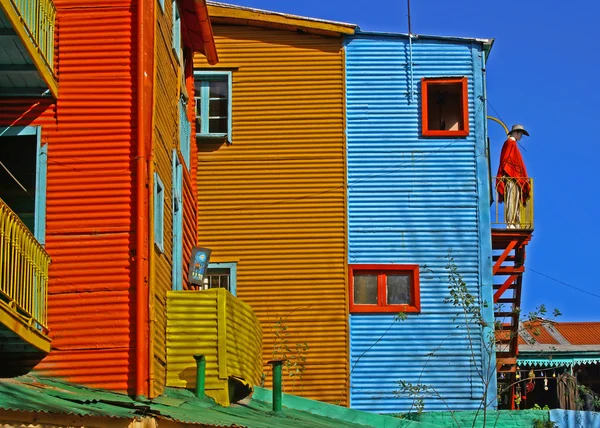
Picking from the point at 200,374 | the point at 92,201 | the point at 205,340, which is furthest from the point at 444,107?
the point at 92,201

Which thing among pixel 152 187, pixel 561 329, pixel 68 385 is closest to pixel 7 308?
pixel 68 385

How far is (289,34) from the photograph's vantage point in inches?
1041

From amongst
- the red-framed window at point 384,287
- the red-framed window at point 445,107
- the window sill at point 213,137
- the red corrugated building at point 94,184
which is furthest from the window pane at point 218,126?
the red corrugated building at point 94,184

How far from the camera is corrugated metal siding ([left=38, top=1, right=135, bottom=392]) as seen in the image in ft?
52.7

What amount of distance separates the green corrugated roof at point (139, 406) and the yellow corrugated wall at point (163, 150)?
0.72 meters

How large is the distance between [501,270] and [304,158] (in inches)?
196

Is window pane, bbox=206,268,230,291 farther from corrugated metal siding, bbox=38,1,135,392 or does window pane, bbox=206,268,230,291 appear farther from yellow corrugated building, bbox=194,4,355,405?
corrugated metal siding, bbox=38,1,135,392

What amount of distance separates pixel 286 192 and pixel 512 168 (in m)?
5.16

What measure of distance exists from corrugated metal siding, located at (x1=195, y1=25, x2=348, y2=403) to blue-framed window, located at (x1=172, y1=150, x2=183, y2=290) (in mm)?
4973

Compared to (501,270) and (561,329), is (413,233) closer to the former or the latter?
(501,270)

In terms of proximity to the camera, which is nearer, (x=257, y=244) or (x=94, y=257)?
(x=94, y=257)

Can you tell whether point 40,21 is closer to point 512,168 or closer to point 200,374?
point 200,374

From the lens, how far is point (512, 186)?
86.5 feet

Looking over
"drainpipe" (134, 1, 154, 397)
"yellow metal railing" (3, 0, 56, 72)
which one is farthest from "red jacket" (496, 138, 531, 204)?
"yellow metal railing" (3, 0, 56, 72)
